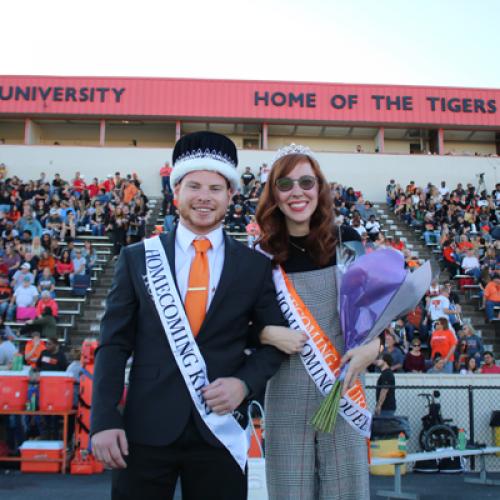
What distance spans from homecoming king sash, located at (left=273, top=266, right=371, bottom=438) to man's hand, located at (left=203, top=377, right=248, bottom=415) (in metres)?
0.44

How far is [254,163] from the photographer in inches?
806

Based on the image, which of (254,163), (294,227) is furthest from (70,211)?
(294,227)

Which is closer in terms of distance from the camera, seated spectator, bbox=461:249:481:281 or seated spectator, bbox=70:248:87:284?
seated spectator, bbox=70:248:87:284

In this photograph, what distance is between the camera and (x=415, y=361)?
941cm

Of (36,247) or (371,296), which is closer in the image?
(371,296)

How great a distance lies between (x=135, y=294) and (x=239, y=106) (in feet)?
69.3

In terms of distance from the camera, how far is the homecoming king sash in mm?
2289

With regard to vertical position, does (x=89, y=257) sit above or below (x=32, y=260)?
above

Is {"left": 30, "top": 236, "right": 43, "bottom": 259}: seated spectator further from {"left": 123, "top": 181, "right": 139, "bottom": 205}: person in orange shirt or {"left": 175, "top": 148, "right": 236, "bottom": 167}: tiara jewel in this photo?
{"left": 175, "top": 148, "right": 236, "bottom": 167}: tiara jewel

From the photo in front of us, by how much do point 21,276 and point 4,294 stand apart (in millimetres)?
453

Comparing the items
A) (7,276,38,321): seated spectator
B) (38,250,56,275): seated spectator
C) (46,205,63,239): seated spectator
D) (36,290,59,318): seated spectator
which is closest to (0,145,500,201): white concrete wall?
(46,205,63,239): seated spectator

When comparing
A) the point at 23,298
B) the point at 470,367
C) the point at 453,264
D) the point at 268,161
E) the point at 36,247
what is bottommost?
the point at 470,367

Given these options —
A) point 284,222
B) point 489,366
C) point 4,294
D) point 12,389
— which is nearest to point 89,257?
point 4,294

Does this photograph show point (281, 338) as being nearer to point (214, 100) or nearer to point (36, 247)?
point (36, 247)
